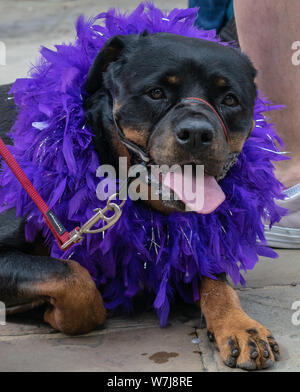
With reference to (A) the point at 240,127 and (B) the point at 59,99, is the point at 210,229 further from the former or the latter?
(B) the point at 59,99

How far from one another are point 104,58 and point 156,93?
0.29 m

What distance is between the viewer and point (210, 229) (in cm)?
255

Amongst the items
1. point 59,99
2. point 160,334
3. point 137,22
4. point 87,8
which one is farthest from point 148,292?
point 87,8

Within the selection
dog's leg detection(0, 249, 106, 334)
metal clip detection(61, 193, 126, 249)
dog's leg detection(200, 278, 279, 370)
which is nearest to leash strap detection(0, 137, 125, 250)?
metal clip detection(61, 193, 126, 249)

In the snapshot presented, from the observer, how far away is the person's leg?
338 centimetres

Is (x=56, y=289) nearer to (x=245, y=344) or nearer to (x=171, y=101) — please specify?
(x=245, y=344)

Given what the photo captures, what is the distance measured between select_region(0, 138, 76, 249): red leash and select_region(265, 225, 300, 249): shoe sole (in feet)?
4.60

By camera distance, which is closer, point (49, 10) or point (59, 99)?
point (59, 99)

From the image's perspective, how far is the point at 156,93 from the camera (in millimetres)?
2467

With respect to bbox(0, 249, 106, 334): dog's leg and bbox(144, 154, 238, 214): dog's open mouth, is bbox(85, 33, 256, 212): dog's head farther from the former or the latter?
bbox(0, 249, 106, 334): dog's leg

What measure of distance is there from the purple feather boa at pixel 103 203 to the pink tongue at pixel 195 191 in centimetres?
19
